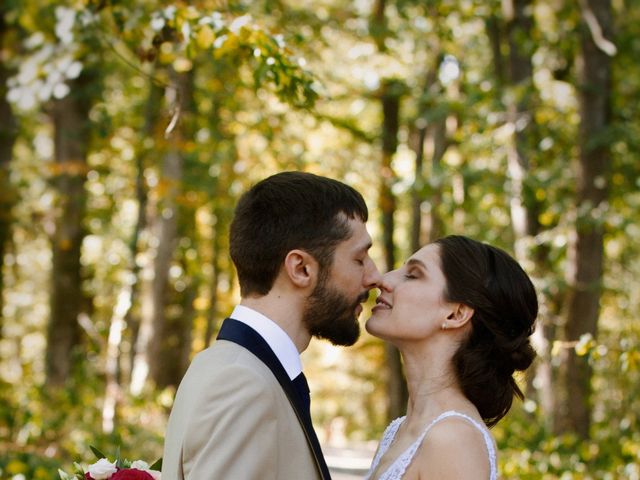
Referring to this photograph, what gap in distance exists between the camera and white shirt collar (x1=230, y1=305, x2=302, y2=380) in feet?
8.98

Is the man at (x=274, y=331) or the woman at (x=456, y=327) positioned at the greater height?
the man at (x=274, y=331)

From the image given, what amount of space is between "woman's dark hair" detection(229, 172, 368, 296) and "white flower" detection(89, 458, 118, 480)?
2.48 feet

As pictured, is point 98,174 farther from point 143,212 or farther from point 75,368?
point 75,368

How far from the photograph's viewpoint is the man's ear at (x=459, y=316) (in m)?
3.34

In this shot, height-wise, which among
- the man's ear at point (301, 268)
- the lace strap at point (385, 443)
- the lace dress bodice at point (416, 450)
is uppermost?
the man's ear at point (301, 268)

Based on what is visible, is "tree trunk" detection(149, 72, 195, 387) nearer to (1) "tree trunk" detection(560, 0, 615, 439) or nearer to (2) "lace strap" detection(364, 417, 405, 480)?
(1) "tree trunk" detection(560, 0, 615, 439)

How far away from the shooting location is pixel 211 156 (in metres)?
15.8

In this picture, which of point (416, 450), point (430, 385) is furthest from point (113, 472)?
point (430, 385)

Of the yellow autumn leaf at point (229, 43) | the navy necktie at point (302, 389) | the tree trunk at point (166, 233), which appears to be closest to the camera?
the navy necktie at point (302, 389)

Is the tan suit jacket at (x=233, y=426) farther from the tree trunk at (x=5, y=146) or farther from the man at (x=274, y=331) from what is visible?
the tree trunk at (x=5, y=146)

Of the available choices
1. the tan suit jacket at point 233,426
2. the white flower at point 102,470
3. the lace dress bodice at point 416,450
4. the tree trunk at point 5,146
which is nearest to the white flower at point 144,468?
the white flower at point 102,470

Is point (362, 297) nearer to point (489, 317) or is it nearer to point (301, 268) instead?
point (301, 268)

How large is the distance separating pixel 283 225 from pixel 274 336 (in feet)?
1.09

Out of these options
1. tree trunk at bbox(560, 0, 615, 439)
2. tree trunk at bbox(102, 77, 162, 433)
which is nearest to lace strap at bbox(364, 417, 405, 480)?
tree trunk at bbox(560, 0, 615, 439)
